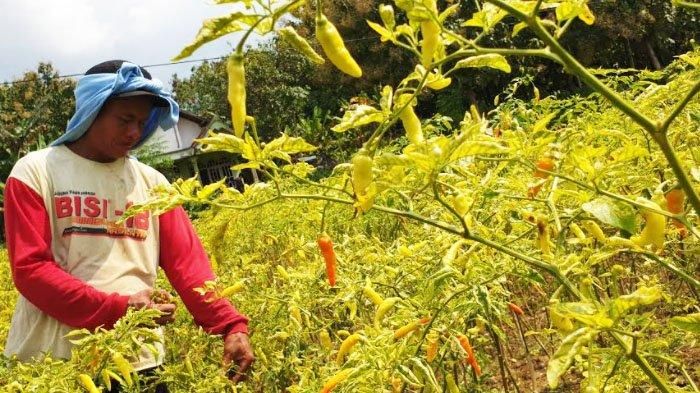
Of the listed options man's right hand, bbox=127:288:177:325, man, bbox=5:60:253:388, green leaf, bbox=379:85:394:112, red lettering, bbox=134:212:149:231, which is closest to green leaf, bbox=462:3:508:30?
green leaf, bbox=379:85:394:112

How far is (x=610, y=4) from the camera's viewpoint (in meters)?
13.4

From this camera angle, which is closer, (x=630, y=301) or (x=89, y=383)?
(x=630, y=301)

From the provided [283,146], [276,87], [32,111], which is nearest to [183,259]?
[283,146]

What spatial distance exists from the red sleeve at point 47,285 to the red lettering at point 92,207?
141 millimetres

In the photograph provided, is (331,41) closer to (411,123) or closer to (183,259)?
(411,123)

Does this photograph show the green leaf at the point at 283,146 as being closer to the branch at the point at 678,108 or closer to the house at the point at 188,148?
the branch at the point at 678,108

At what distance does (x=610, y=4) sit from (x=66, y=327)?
44.8 ft

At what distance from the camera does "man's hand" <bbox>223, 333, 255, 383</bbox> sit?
1899 mm

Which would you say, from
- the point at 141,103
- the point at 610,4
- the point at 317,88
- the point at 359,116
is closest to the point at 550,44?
the point at 359,116

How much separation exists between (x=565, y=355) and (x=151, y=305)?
1.17 metres

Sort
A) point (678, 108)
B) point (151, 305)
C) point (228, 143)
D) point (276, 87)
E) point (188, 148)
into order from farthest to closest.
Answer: point (188, 148) → point (276, 87) → point (151, 305) → point (228, 143) → point (678, 108)

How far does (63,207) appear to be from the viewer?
6.22ft

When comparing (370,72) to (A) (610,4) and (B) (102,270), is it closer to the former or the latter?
(A) (610,4)

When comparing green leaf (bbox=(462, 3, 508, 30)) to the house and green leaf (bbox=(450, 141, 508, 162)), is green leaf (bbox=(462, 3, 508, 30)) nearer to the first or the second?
green leaf (bbox=(450, 141, 508, 162))
